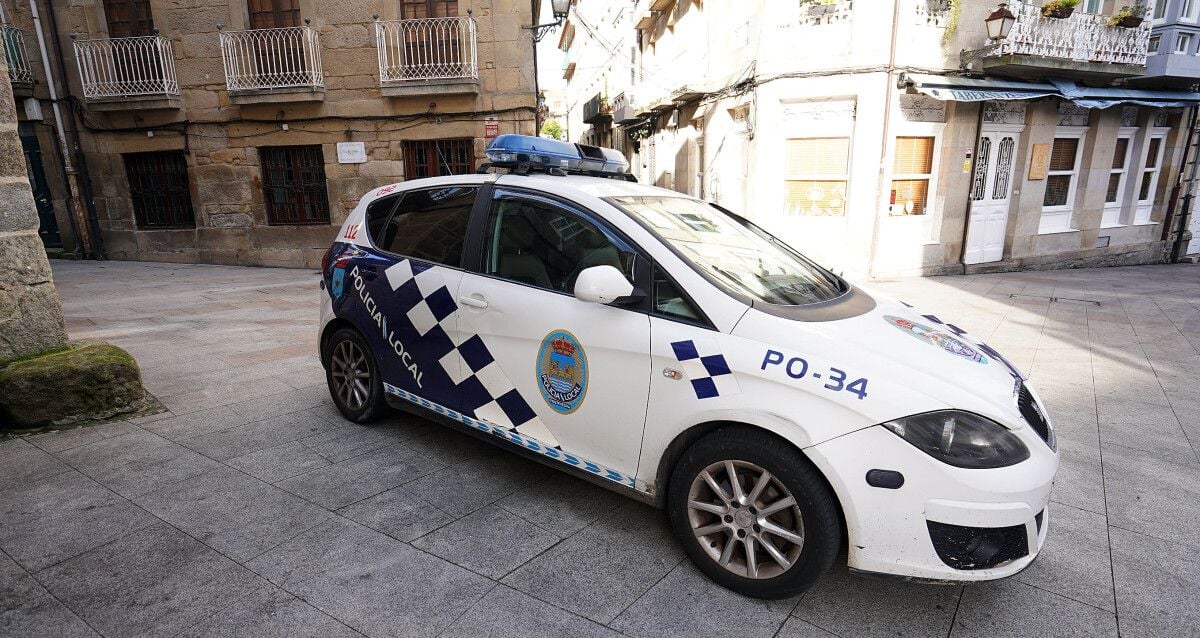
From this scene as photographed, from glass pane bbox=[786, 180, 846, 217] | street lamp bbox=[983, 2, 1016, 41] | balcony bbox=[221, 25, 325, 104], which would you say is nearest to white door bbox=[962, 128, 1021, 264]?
street lamp bbox=[983, 2, 1016, 41]

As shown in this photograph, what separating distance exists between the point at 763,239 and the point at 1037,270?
12287 mm

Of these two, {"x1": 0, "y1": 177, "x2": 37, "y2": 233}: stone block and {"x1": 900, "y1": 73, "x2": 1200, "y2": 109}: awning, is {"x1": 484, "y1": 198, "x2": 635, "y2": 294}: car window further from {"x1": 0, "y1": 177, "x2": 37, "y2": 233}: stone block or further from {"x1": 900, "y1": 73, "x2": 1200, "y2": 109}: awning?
{"x1": 900, "y1": 73, "x2": 1200, "y2": 109}: awning

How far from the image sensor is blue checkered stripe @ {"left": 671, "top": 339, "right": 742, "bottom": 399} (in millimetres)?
2414

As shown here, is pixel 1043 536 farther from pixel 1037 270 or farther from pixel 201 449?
pixel 1037 270

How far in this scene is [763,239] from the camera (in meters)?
3.50

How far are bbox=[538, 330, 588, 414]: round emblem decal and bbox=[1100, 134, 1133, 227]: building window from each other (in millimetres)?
15505

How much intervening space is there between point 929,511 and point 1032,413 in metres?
0.73

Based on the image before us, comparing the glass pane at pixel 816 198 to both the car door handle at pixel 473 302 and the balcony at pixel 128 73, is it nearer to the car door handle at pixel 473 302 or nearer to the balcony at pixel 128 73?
the car door handle at pixel 473 302

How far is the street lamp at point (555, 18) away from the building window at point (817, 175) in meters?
4.65

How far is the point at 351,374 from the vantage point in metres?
4.11

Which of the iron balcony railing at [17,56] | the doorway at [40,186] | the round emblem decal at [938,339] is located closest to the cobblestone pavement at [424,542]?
the round emblem decal at [938,339]

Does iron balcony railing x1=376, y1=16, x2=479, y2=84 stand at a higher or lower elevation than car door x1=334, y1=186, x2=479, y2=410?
higher

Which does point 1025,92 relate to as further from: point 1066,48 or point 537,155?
point 537,155

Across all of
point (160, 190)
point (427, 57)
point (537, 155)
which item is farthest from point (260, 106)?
point (537, 155)
